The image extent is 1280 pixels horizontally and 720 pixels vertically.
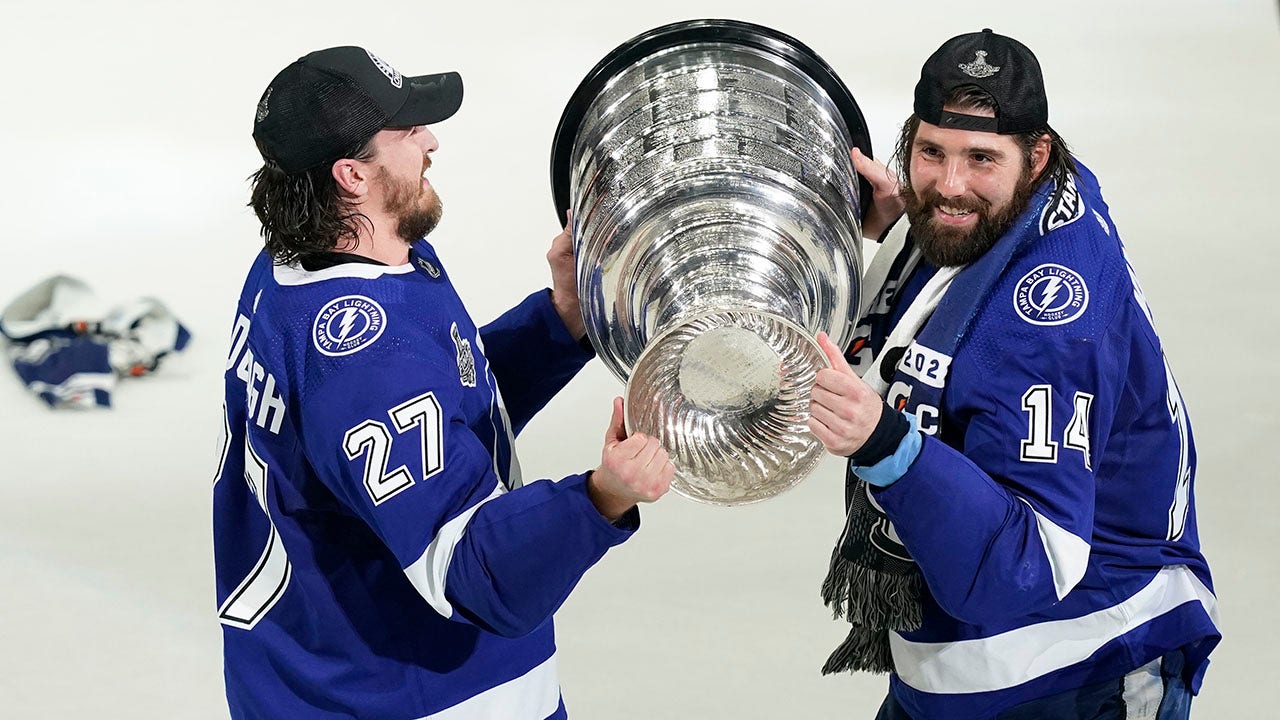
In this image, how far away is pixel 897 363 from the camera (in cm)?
183

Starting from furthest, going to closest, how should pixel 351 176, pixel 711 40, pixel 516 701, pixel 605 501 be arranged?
pixel 711 40 < pixel 516 701 < pixel 351 176 < pixel 605 501

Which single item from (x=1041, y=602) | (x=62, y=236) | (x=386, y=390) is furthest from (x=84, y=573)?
(x=1041, y=602)

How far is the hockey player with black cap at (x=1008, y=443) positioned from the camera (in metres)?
1.63

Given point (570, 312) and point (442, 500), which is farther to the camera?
point (570, 312)

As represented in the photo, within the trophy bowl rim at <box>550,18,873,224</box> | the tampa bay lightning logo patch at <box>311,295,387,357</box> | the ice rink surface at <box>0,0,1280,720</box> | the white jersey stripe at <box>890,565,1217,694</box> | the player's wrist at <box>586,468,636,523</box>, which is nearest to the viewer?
the player's wrist at <box>586,468,636,523</box>

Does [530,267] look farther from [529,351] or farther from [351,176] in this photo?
[351,176]

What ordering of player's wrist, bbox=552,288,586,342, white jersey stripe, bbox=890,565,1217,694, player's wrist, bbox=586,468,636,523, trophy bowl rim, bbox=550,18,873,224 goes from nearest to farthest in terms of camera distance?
player's wrist, bbox=586,468,636,523 → white jersey stripe, bbox=890,565,1217,694 → trophy bowl rim, bbox=550,18,873,224 → player's wrist, bbox=552,288,586,342

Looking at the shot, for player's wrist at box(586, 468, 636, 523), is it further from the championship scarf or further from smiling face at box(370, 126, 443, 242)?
smiling face at box(370, 126, 443, 242)

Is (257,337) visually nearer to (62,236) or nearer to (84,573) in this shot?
(84,573)

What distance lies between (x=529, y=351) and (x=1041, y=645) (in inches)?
32.4

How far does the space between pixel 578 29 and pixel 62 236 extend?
2.43 metres

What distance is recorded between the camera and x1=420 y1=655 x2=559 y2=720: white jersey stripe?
1.83 metres

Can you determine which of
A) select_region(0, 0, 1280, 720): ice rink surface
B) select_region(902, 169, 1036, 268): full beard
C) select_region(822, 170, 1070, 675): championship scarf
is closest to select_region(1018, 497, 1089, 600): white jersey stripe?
select_region(822, 170, 1070, 675): championship scarf

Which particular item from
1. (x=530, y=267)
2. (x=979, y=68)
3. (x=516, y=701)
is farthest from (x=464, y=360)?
(x=530, y=267)
